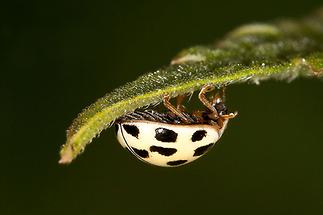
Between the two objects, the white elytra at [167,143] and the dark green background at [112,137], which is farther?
the dark green background at [112,137]

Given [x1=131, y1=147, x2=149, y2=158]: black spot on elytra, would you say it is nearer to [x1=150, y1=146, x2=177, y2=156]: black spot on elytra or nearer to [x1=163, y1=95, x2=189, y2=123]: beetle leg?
[x1=150, y1=146, x2=177, y2=156]: black spot on elytra

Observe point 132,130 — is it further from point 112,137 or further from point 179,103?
point 112,137

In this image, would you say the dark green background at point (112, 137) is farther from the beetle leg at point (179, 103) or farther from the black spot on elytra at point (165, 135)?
the black spot on elytra at point (165, 135)

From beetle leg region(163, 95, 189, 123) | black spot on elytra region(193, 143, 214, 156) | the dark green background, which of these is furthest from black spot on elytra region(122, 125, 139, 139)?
the dark green background

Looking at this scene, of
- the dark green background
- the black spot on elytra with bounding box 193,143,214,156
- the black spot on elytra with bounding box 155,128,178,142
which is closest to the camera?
the black spot on elytra with bounding box 155,128,178,142

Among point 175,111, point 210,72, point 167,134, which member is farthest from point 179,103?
point 210,72

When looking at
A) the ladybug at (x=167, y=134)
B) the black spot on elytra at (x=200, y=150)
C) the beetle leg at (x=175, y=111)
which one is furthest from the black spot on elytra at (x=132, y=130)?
the black spot on elytra at (x=200, y=150)

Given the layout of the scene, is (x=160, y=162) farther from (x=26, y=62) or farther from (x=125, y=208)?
(x=26, y=62)
